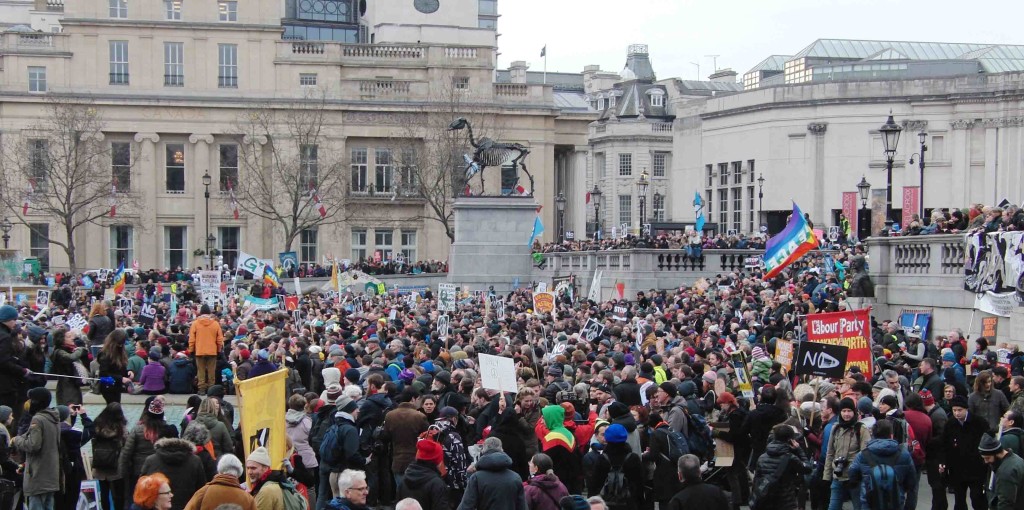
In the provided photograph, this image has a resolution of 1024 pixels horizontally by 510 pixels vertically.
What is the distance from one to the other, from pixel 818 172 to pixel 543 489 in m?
59.4

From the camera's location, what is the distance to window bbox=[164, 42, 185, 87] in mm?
68750

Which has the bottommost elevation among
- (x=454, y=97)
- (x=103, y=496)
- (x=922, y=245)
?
(x=103, y=496)

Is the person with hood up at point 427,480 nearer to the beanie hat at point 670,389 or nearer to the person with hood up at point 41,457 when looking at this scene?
the beanie hat at point 670,389

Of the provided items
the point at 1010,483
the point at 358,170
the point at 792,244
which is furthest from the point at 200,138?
the point at 1010,483

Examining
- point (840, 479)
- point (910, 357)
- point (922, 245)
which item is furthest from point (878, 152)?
point (840, 479)

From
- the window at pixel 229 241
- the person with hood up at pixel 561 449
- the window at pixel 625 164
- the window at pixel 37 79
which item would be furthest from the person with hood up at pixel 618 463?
the window at pixel 625 164

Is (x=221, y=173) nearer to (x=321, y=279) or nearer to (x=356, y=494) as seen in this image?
(x=321, y=279)

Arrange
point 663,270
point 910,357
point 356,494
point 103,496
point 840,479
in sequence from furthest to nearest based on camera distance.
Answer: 1. point 663,270
2. point 910,357
3. point 103,496
4. point 840,479
5. point 356,494

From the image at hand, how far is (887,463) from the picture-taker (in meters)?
12.7

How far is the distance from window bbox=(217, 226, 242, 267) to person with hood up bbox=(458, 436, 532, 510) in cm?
6030

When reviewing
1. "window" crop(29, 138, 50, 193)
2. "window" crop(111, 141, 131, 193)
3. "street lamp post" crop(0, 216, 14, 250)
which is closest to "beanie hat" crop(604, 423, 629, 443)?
"window" crop(29, 138, 50, 193)

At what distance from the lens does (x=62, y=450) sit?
13.6 metres

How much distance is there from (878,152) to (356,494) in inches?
2367

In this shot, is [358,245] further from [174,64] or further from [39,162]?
[39,162]
